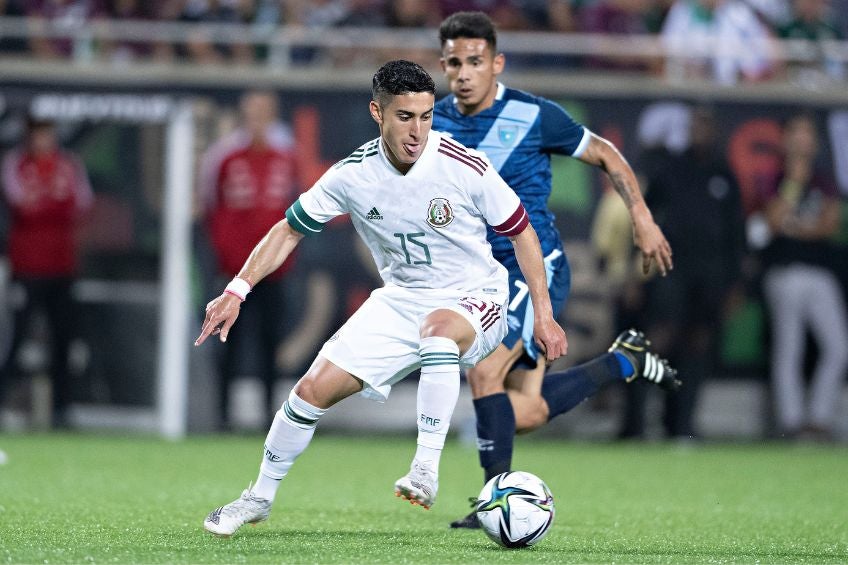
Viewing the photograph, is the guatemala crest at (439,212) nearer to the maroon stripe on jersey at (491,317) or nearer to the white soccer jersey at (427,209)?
the white soccer jersey at (427,209)

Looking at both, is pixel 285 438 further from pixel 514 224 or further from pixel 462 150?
pixel 462 150

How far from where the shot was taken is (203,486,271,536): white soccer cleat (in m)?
6.24

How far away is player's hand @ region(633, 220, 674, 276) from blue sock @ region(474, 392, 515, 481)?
968mm

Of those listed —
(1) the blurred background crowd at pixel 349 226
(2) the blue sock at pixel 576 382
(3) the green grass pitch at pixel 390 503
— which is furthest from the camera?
(1) the blurred background crowd at pixel 349 226

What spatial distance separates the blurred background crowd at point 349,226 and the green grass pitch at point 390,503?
725mm

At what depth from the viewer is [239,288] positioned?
620 centimetres

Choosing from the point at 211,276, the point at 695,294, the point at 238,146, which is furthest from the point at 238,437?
the point at 695,294

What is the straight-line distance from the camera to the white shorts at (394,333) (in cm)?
628

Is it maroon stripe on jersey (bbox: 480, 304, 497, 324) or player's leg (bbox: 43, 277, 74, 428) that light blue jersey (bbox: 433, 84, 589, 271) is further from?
player's leg (bbox: 43, 277, 74, 428)

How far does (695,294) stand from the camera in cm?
1331

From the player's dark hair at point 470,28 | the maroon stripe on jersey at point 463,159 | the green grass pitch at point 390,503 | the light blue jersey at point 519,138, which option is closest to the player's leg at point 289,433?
the green grass pitch at point 390,503

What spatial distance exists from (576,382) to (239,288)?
7.44 ft

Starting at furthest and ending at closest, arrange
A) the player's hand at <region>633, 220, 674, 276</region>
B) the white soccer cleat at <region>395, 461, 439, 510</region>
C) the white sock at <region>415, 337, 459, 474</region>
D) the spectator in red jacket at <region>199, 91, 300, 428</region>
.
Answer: the spectator in red jacket at <region>199, 91, 300, 428</region>
the player's hand at <region>633, 220, 674, 276</region>
the white sock at <region>415, 337, 459, 474</region>
the white soccer cleat at <region>395, 461, 439, 510</region>

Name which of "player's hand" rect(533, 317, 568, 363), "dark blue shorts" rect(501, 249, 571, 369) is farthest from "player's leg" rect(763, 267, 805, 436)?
"player's hand" rect(533, 317, 568, 363)
